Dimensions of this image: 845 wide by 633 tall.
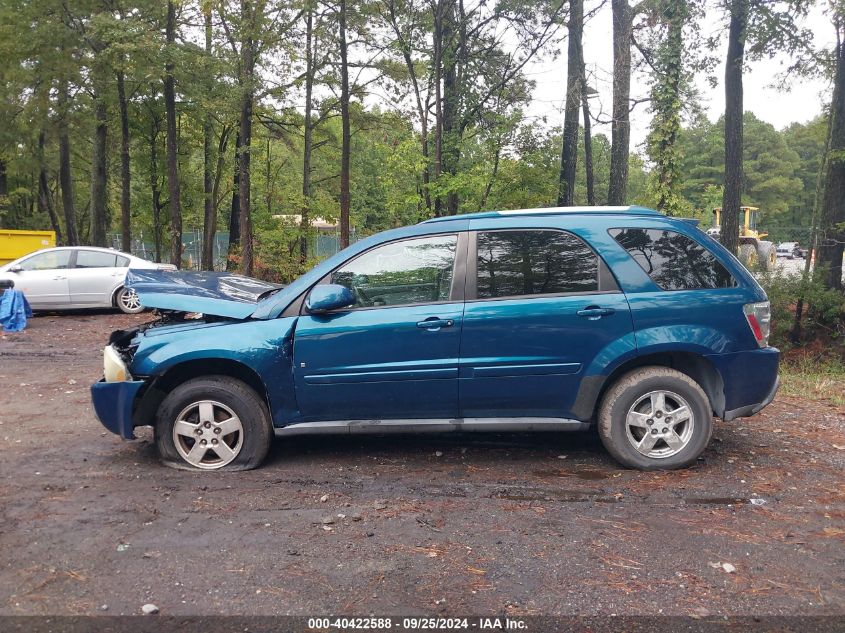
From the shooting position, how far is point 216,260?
35844 mm

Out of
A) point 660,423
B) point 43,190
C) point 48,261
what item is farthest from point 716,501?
point 43,190

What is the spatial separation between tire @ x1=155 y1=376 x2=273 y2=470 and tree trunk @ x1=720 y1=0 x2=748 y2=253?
11.8m

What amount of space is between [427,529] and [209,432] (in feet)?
6.13

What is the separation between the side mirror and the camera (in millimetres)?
4480

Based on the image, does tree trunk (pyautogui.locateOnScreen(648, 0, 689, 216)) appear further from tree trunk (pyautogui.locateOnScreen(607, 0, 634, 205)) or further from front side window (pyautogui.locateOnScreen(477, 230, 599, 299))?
→ front side window (pyautogui.locateOnScreen(477, 230, 599, 299))

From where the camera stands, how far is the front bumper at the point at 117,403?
466 cm

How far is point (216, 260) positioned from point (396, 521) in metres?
34.1

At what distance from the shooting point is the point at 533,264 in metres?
4.67

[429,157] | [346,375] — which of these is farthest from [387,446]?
[429,157]

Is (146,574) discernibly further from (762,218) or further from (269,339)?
(762,218)

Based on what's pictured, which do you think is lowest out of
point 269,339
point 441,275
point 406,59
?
point 269,339

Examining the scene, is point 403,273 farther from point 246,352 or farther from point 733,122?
point 733,122

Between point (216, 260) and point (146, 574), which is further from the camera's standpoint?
point (216, 260)

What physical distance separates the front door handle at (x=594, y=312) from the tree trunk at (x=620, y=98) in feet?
35.4
